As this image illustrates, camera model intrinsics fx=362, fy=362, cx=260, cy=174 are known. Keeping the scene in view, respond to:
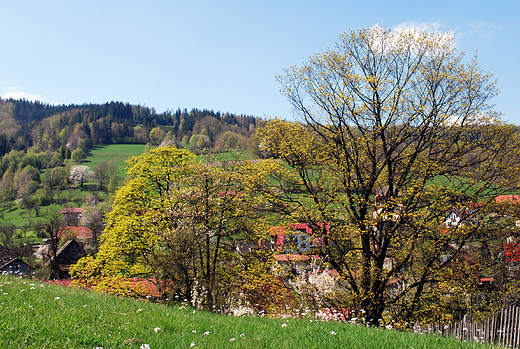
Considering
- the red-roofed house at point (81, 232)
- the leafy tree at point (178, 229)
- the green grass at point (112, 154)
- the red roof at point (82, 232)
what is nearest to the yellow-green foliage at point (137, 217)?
the leafy tree at point (178, 229)

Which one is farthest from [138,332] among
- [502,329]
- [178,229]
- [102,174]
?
[102,174]

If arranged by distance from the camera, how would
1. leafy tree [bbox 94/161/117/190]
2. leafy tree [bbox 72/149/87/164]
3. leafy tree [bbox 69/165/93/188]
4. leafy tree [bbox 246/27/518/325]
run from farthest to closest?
leafy tree [bbox 72/149/87/164] → leafy tree [bbox 69/165/93/188] → leafy tree [bbox 94/161/117/190] → leafy tree [bbox 246/27/518/325]

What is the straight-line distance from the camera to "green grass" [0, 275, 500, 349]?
186 inches

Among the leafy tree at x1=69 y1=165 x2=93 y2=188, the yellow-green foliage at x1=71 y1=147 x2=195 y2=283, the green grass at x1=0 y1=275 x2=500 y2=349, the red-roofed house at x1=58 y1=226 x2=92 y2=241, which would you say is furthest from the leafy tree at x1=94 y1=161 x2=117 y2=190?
the green grass at x1=0 y1=275 x2=500 y2=349

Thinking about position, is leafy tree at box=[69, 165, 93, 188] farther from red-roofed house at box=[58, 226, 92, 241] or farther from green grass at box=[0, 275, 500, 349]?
green grass at box=[0, 275, 500, 349]

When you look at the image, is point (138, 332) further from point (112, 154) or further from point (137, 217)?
point (112, 154)

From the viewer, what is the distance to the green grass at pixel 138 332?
4.72 meters

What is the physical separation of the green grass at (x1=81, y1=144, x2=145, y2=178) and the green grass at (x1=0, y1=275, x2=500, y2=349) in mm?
124926

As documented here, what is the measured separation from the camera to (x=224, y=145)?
26141 mm

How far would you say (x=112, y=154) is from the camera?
156750 millimetres

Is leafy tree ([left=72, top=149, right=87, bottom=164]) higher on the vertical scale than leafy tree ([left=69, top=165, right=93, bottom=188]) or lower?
higher

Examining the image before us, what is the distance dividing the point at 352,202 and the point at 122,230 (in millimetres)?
15111

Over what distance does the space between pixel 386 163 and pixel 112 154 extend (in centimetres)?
15754

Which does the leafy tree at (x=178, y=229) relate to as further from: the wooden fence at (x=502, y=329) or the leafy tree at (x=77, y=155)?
the leafy tree at (x=77, y=155)
